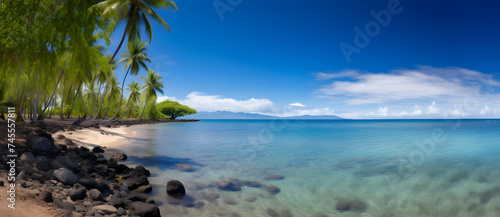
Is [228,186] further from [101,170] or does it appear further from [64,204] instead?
[64,204]

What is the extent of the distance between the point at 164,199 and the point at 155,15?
17295 mm

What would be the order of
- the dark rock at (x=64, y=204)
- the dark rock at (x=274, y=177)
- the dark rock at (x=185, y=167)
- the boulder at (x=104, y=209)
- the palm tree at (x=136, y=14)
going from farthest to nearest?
1. the palm tree at (x=136, y=14)
2. the dark rock at (x=185, y=167)
3. the dark rock at (x=274, y=177)
4. the boulder at (x=104, y=209)
5. the dark rock at (x=64, y=204)

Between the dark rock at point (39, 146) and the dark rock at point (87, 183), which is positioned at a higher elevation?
the dark rock at point (39, 146)

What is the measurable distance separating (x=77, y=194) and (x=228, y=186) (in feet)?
13.1

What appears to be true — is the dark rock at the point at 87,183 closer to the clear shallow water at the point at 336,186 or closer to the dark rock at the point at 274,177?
the clear shallow water at the point at 336,186

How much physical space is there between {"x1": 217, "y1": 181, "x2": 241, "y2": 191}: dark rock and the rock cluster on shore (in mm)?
2096

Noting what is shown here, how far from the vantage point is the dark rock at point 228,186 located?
7348 mm

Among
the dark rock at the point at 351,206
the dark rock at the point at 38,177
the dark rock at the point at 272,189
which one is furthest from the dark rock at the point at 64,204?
the dark rock at the point at 351,206

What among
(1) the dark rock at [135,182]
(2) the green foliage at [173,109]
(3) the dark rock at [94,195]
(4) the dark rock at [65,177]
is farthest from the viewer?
(2) the green foliage at [173,109]

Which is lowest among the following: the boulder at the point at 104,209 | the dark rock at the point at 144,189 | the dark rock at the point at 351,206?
the dark rock at the point at 351,206

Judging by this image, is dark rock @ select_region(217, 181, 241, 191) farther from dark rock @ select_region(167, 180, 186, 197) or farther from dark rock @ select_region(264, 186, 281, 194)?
dark rock @ select_region(167, 180, 186, 197)

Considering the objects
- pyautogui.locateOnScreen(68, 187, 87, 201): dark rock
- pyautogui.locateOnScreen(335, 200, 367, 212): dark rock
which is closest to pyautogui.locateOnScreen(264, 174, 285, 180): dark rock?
pyautogui.locateOnScreen(335, 200, 367, 212): dark rock

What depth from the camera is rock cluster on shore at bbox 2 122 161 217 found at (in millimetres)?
4418

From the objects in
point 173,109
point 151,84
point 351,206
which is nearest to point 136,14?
point 351,206
